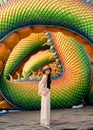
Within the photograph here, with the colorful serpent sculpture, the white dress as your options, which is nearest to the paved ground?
the white dress

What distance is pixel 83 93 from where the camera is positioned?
874 cm

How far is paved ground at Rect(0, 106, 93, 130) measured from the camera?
21.0 ft


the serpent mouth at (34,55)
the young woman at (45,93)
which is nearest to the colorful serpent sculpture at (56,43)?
the serpent mouth at (34,55)

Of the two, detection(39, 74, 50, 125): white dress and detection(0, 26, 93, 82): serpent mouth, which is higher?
detection(0, 26, 93, 82): serpent mouth

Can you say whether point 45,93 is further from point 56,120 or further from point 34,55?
point 34,55

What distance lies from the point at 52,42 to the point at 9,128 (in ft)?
10.0

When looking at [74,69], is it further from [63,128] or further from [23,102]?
[63,128]

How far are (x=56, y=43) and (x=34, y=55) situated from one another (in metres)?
1.81

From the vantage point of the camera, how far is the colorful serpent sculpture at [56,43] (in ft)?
26.9

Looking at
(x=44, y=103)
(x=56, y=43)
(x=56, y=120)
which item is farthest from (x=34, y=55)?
(x=44, y=103)

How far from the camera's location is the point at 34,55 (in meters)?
10.8

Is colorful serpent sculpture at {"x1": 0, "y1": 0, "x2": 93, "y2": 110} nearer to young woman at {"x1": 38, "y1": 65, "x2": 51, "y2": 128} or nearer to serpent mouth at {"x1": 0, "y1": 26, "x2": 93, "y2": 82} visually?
serpent mouth at {"x1": 0, "y1": 26, "x2": 93, "y2": 82}

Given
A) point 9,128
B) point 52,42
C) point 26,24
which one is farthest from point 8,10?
point 9,128

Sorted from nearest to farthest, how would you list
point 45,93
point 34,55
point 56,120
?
1. point 45,93
2. point 56,120
3. point 34,55
